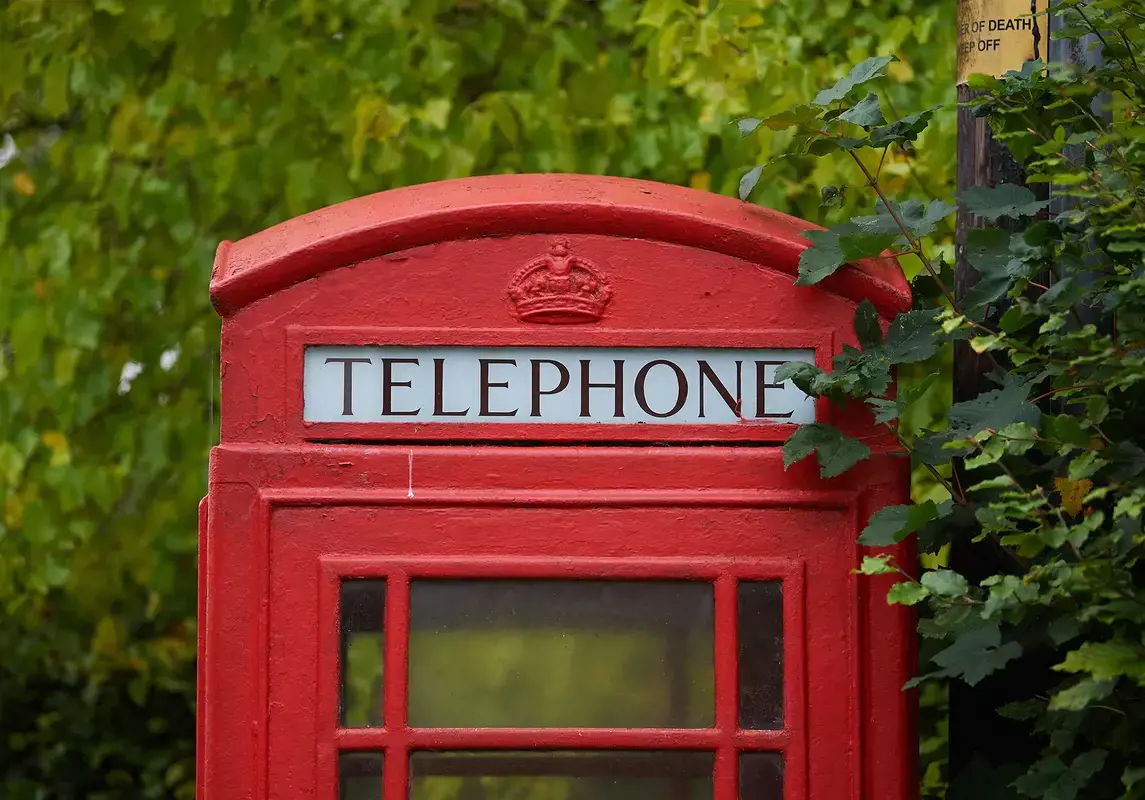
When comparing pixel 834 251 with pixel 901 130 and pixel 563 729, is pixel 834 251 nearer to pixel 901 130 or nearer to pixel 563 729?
pixel 901 130

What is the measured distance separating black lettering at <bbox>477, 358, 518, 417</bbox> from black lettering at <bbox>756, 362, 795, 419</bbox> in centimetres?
34

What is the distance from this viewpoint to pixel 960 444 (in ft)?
5.83

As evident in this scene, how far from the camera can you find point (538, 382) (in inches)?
73.9

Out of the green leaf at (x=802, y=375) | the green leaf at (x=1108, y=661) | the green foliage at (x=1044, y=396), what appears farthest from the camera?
the green leaf at (x=802, y=375)

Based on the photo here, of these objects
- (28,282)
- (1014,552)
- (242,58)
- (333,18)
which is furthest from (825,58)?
(28,282)

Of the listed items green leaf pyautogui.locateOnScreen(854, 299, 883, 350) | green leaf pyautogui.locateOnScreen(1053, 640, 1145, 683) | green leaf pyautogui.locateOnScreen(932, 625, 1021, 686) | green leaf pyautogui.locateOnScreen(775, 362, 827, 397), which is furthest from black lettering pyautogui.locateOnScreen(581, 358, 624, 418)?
green leaf pyautogui.locateOnScreen(1053, 640, 1145, 683)

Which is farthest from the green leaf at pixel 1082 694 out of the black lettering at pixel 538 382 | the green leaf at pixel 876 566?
the black lettering at pixel 538 382

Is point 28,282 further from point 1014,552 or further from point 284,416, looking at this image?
point 1014,552

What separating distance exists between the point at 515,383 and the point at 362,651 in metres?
0.43

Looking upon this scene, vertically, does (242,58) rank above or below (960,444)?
above

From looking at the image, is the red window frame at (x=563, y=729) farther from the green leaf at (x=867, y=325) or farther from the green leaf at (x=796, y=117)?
the green leaf at (x=796, y=117)

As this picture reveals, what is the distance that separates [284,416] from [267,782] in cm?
51

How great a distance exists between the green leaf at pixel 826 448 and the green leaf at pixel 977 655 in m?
0.28

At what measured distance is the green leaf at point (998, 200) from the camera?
193 cm
